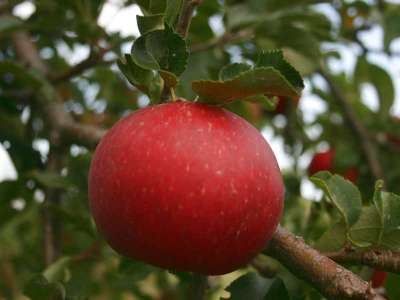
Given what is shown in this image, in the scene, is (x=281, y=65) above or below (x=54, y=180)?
above

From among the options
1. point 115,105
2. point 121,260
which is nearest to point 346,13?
point 115,105

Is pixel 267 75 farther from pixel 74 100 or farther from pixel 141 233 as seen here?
pixel 74 100

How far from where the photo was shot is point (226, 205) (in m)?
0.66

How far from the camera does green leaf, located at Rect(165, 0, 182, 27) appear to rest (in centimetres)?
77

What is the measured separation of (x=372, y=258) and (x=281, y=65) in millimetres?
255

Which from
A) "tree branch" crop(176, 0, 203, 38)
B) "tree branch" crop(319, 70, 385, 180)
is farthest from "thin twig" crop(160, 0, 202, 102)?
"tree branch" crop(319, 70, 385, 180)

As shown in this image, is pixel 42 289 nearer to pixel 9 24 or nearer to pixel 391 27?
pixel 9 24

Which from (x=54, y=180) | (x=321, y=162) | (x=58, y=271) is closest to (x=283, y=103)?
(x=321, y=162)

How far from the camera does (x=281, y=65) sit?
0.73m

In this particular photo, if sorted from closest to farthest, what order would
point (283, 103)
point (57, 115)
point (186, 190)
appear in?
point (186, 190) → point (57, 115) → point (283, 103)

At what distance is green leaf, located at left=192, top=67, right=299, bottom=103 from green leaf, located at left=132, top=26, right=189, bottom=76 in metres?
0.05

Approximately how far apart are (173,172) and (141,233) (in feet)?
0.25

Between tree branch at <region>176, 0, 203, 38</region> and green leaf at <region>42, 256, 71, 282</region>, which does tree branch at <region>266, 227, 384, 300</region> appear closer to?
tree branch at <region>176, 0, 203, 38</region>

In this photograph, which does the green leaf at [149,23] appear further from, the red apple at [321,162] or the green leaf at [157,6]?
the red apple at [321,162]
